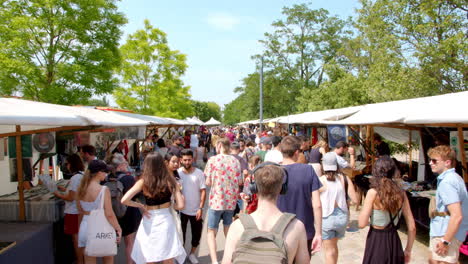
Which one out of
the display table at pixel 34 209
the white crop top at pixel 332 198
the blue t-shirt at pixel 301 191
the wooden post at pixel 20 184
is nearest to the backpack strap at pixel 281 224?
the blue t-shirt at pixel 301 191

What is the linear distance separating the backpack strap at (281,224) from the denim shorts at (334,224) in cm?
209

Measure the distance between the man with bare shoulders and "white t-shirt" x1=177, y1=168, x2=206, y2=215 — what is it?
103 inches

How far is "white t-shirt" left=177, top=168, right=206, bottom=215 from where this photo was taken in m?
4.45

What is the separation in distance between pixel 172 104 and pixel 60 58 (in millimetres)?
13149

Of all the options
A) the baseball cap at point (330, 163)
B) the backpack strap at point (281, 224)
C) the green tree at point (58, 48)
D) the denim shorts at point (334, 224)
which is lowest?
the denim shorts at point (334, 224)

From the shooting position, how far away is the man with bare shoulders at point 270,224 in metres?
1.81

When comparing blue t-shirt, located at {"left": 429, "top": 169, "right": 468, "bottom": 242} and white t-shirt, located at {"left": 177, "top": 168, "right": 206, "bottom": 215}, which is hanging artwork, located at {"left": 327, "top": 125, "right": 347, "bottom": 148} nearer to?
white t-shirt, located at {"left": 177, "top": 168, "right": 206, "bottom": 215}

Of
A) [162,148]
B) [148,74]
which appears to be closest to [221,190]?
[162,148]

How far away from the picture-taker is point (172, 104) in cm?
2388

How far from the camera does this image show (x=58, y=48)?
10.5 metres

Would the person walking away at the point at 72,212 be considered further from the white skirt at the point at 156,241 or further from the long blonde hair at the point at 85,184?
the white skirt at the point at 156,241

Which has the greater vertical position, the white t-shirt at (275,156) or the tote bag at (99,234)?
the white t-shirt at (275,156)

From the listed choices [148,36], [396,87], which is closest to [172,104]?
[148,36]

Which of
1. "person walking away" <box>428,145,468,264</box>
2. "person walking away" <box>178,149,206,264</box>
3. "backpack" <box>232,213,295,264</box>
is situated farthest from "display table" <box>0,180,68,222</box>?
"person walking away" <box>428,145,468,264</box>
